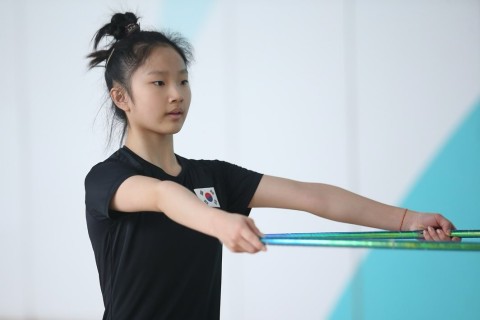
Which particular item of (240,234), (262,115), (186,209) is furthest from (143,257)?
(262,115)

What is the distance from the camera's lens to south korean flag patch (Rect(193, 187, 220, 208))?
1743 mm

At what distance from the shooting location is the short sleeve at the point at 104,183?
1541mm

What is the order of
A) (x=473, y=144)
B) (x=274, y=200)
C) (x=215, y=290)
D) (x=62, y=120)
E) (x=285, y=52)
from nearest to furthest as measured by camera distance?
(x=215, y=290), (x=274, y=200), (x=473, y=144), (x=285, y=52), (x=62, y=120)

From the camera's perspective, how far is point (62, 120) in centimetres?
405

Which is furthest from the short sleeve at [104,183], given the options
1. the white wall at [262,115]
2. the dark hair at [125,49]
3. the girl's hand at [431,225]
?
the white wall at [262,115]

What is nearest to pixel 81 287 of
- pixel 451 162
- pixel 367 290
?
pixel 367 290

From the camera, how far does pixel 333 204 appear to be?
6.03 feet

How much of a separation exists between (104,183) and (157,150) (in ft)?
0.79

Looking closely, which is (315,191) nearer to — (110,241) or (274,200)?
(274,200)

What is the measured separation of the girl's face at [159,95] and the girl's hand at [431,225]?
642 millimetres

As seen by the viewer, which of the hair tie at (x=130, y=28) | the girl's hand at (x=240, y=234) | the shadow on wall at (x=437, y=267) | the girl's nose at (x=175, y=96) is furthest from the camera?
the shadow on wall at (x=437, y=267)

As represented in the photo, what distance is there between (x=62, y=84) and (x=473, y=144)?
2343 millimetres

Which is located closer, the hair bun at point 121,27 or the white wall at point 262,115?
the hair bun at point 121,27

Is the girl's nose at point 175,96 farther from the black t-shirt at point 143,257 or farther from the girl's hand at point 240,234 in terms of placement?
the girl's hand at point 240,234
